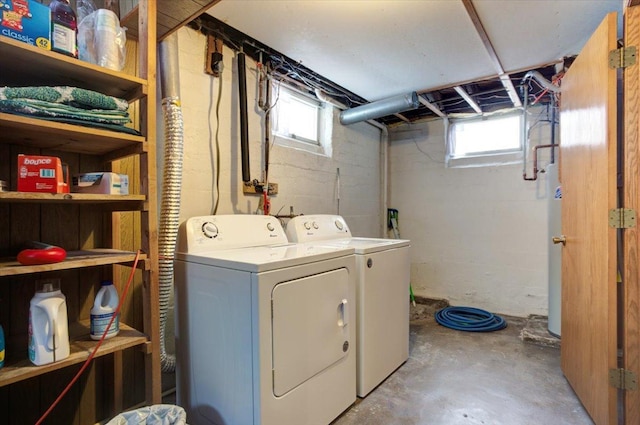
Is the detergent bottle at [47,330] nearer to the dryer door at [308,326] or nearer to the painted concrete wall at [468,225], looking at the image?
the dryer door at [308,326]

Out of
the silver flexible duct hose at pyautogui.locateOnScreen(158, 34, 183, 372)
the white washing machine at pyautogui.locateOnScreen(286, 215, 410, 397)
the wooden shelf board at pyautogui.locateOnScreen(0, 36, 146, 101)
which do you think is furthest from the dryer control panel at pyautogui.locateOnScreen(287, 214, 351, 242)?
the wooden shelf board at pyautogui.locateOnScreen(0, 36, 146, 101)

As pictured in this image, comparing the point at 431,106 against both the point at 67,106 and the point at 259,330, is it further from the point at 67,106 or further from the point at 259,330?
the point at 67,106

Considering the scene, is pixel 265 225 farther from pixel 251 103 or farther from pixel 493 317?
pixel 493 317

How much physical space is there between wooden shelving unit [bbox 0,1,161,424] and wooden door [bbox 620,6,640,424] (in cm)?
205

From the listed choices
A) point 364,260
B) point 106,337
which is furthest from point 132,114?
point 364,260

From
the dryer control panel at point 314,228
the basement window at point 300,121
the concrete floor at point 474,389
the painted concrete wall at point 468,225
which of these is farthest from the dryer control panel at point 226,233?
the painted concrete wall at point 468,225

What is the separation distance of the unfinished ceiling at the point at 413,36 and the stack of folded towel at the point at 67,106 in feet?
3.26

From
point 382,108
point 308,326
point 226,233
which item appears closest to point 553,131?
point 382,108

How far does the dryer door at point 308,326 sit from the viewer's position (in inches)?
53.6

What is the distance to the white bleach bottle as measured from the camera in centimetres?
124

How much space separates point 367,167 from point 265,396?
2.86m

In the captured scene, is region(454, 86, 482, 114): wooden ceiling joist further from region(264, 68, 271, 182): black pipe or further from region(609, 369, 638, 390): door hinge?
region(609, 369, 638, 390): door hinge

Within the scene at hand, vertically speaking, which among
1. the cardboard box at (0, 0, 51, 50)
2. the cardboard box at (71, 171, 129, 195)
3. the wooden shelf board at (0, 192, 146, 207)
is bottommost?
the wooden shelf board at (0, 192, 146, 207)

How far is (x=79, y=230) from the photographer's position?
144cm
